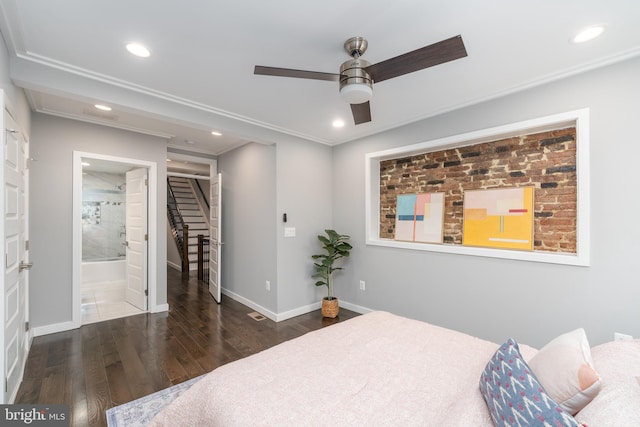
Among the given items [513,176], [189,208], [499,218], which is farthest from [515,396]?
[189,208]

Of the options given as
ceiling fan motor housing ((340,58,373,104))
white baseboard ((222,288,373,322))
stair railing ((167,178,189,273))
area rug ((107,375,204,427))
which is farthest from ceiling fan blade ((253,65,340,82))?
stair railing ((167,178,189,273))

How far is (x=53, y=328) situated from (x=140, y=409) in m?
2.20

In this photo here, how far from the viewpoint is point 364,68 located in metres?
1.78

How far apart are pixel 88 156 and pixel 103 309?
7.34ft

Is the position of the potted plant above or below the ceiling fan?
below

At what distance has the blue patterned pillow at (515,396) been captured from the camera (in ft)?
2.89

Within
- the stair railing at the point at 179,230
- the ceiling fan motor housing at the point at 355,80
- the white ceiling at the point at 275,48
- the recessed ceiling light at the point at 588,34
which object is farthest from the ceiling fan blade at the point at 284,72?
the stair railing at the point at 179,230

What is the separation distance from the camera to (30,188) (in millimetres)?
3197

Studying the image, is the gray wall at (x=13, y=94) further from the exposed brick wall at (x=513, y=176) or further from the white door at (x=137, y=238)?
the exposed brick wall at (x=513, y=176)

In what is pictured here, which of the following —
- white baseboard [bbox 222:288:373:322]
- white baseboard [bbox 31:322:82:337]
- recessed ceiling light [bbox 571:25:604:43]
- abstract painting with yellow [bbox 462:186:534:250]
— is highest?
recessed ceiling light [bbox 571:25:604:43]

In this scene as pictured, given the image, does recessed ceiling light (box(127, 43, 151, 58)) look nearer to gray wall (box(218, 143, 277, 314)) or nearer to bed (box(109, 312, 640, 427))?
gray wall (box(218, 143, 277, 314))

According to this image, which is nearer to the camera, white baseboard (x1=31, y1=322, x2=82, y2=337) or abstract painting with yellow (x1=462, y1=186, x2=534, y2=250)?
abstract painting with yellow (x1=462, y1=186, x2=534, y2=250)

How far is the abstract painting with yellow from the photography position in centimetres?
274

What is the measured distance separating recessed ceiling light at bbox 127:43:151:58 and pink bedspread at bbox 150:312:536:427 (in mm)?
2175
